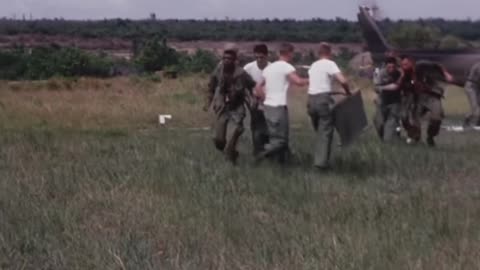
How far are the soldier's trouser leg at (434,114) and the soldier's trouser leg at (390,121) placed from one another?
896 mm

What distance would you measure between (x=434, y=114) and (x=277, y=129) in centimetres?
473

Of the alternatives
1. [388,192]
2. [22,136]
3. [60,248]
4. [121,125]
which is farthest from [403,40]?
[60,248]

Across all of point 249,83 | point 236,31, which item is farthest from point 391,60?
point 236,31

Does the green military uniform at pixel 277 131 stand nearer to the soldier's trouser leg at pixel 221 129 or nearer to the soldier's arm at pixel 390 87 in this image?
the soldier's trouser leg at pixel 221 129

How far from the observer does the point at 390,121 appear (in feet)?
70.3

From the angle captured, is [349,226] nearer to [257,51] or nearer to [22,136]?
[257,51]

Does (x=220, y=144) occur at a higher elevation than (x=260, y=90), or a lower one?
lower

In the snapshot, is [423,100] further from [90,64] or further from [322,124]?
[90,64]

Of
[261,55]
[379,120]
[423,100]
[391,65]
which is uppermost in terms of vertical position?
[261,55]

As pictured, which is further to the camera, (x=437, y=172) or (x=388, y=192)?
(x=437, y=172)

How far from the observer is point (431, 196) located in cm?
1295

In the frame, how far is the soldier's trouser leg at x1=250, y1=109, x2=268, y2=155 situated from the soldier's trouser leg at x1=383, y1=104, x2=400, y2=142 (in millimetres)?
4597

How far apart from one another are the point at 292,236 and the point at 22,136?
468 inches

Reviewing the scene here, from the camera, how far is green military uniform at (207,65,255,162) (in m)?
16.2
